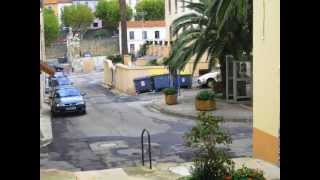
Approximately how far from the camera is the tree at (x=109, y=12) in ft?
311

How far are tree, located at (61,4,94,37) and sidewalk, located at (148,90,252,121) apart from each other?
67.1m

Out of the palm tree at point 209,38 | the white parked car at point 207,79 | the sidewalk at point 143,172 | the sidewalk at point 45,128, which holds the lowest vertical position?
the sidewalk at point 45,128

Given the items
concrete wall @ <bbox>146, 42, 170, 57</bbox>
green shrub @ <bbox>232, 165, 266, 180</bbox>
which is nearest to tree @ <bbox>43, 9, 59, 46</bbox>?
concrete wall @ <bbox>146, 42, 170, 57</bbox>

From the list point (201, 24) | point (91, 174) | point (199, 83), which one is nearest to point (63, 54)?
point (199, 83)

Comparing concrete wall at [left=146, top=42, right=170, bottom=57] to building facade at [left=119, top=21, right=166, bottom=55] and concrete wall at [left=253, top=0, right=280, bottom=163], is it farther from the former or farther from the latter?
concrete wall at [left=253, top=0, right=280, bottom=163]

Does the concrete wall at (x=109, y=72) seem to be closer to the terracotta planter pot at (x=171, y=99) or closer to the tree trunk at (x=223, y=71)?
the terracotta planter pot at (x=171, y=99)

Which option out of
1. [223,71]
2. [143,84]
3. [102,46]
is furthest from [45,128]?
[102,46]

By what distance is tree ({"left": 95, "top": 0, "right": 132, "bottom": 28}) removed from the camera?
94938 mm

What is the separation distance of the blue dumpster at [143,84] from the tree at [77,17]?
60.1m

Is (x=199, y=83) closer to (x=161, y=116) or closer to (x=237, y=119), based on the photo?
(x=161, y=116)

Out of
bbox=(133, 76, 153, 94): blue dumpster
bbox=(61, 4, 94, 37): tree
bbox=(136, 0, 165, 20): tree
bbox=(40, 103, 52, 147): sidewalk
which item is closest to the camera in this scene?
bbox=(40, 103, 52, 147): sidewalk

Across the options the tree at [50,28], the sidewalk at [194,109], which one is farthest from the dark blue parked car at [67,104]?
the tree at [50,28]

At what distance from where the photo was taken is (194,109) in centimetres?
2686
